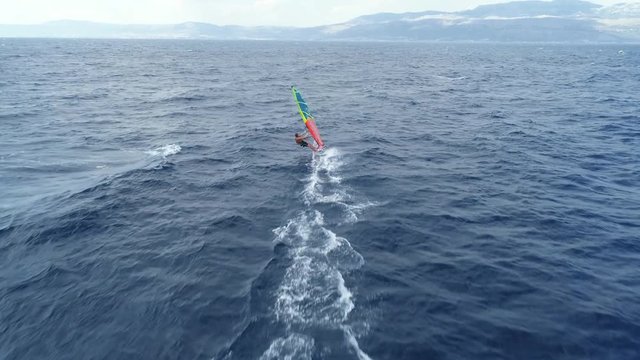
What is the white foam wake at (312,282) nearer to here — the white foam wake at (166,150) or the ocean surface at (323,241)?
the ocean surface at (323,241)

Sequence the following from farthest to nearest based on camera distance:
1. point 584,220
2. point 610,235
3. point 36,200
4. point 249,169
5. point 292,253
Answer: point 249,169
point 36,200
point 584,220
point 610,235
point 292,253

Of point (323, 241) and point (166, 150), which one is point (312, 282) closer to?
point (323, 241)

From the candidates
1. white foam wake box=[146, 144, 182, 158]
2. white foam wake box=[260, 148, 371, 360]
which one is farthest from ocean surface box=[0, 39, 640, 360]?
white foam wake box=[146, 144, 182, 158]

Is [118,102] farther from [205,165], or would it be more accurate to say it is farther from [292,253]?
[292,253]

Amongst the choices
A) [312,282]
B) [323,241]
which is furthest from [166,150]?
[312,282]

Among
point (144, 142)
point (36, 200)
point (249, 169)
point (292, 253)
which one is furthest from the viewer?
point (144, 142)

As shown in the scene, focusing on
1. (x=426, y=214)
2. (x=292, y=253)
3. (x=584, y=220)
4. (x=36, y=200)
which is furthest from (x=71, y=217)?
(x=584, y=220)

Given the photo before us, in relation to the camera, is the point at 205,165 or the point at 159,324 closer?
the point at 159,324

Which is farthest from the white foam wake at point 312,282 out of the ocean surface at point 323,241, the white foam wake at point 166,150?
the white foam wake at point 166,150
